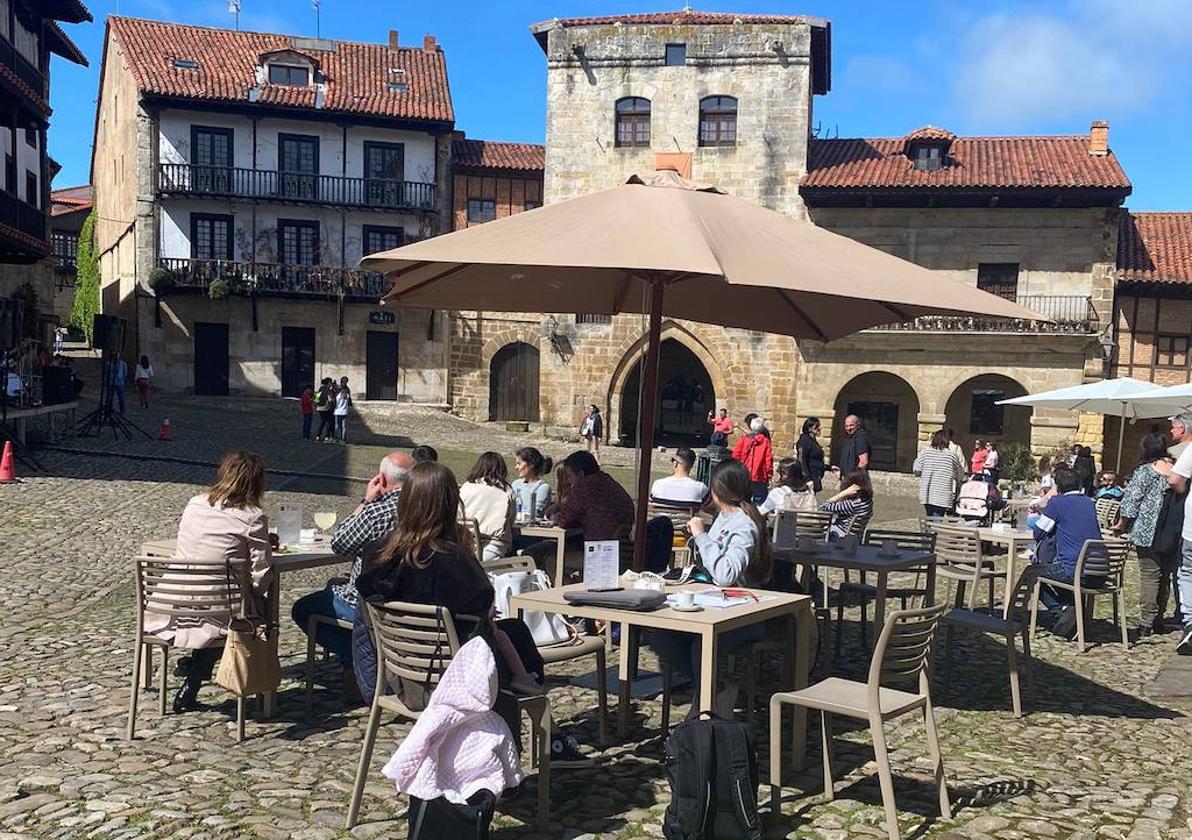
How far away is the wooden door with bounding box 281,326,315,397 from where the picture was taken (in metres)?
32.4

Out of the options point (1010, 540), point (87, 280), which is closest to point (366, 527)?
point (1010, 540)

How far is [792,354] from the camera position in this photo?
29438mm

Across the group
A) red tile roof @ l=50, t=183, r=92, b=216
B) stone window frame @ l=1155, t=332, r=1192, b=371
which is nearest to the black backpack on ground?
stone window frame @ l=1155, t=332, r=1192, b=371

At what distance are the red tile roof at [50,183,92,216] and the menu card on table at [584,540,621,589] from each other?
46.7 metres

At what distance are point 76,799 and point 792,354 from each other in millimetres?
26203

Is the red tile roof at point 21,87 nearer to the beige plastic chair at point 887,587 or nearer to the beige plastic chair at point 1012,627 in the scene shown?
the beige plastic chair at point 887,587

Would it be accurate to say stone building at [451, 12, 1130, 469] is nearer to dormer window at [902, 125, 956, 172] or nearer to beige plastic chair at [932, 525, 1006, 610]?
dormer window at [902, 125, 956, 172]

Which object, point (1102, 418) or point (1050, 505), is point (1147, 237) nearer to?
point (1102, 418)

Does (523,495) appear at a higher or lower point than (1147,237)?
lower

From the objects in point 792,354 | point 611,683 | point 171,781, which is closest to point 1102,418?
point 792,354

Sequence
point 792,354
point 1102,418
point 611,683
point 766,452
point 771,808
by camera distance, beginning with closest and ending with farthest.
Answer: point 771,808 → point 611,683 → point 766,452 → point 1102,418 → point 792,354

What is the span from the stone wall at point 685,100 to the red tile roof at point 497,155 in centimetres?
247

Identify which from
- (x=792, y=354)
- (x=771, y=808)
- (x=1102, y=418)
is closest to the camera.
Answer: (x=771, y=808)

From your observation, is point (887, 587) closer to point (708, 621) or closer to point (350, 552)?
point (708, 621)
